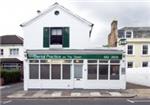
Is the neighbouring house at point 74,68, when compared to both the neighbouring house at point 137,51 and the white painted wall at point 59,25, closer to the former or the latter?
the white painted wall at point 59,25

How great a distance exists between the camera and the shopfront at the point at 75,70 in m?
29.5

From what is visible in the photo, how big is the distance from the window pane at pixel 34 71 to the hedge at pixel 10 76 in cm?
925

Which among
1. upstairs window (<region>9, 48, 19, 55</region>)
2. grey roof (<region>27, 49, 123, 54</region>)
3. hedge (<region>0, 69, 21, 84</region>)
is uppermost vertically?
grey roof (<region>27, 49, 123, 54</region>)

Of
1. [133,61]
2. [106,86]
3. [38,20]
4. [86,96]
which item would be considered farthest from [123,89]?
[133,61]

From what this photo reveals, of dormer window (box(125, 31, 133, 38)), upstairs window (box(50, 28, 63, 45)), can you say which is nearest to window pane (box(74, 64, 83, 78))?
upstairs window (box(50, 28, 63, 45))

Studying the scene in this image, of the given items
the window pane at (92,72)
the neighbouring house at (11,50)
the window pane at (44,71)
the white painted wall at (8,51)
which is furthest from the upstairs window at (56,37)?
the white painted wall at (8,51)

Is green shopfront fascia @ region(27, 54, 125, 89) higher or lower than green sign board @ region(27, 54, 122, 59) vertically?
lower

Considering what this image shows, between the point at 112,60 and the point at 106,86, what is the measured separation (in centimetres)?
253

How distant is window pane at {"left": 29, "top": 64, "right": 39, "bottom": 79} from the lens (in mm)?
29781

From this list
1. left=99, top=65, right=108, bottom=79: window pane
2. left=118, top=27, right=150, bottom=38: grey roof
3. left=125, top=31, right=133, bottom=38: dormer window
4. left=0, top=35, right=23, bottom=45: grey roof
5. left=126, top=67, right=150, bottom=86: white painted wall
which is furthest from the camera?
left=0, top=35, right=23, bottom=45: grey roof

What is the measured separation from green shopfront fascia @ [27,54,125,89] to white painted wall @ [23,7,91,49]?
8.39 feet

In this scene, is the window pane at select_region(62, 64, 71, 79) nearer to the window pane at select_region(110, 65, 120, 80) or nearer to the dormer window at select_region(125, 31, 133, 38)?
the window pane at select_region(110, 65, 120, 80)

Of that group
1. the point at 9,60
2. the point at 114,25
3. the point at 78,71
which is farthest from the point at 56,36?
the point at 9,60

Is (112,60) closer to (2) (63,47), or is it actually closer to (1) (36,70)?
(2) (63,47)
